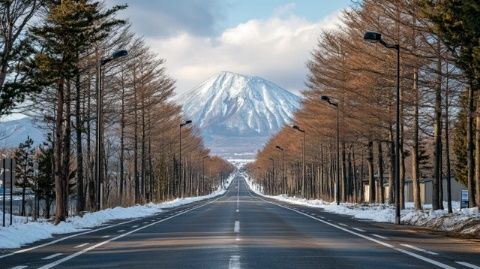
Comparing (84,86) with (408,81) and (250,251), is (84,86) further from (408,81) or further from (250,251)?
(250,251)

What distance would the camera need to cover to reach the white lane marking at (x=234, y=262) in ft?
41.3

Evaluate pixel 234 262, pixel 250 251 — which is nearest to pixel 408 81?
pixel 250 251

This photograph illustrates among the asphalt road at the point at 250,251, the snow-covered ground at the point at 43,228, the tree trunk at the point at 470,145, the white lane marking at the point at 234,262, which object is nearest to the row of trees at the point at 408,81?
the tree trunk at the point at 470,145

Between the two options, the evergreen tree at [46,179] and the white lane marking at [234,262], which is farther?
the evergreen tree at [46,179]

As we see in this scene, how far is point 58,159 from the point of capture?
95.9ft

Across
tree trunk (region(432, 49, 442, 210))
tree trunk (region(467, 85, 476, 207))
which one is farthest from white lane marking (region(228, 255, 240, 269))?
tree trunk (region(432, 49, 442, 210))

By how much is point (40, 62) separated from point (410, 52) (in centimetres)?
1475

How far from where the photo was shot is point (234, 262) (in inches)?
525

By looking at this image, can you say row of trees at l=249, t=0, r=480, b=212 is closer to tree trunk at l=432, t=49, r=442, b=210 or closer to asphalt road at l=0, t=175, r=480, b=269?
tree trunk at l=432, t=49, r=442, b=210

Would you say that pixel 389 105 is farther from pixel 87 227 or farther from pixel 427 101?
pixel 87 227

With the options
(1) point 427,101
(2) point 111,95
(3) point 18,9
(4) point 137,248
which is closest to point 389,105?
(1) point 427,101

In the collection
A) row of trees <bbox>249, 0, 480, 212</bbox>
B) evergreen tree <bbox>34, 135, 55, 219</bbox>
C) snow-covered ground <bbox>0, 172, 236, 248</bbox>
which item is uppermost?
row of trees <bbox>249, 0, 480, 212</bbox>

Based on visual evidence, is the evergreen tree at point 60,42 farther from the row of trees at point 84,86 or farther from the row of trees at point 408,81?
the row of trees at point 408,81

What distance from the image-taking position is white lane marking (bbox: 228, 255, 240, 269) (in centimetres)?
1260
